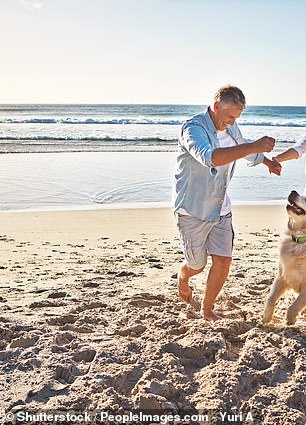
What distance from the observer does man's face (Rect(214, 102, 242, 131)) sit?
4191 mm

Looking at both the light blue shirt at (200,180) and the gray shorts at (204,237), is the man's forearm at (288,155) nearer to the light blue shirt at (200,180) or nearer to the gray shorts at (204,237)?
the light blue shirt at (200,180)

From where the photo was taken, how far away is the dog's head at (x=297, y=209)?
4.55 m

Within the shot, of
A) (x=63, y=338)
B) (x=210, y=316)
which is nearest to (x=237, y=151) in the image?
(x=210, y=316)

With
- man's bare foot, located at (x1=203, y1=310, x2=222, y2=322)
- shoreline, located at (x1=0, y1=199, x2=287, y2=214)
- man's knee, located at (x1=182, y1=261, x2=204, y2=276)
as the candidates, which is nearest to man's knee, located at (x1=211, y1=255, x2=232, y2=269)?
man's knee, located at (x1=182, y1=261, x2=204, y2=276)

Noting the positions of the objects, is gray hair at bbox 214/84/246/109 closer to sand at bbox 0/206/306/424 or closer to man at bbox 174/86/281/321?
man at bbox 174/86/281/321

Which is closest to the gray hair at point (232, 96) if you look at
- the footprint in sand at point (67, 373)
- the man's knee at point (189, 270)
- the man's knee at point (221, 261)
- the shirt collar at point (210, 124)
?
the shirt collar at point (210, 124)

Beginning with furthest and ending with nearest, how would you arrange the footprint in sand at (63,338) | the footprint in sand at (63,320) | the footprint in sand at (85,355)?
the footprint in sand at (63,320) → the footprint in sand at (63,338) → the footprint in sand at (85,355)

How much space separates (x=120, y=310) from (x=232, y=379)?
160 centimetres

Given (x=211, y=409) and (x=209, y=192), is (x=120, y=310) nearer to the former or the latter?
(x=209, y=192)

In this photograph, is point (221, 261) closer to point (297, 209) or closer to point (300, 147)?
point (297, 209)

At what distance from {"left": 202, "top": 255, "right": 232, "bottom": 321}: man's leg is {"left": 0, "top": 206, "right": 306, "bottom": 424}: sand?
15 centimetres

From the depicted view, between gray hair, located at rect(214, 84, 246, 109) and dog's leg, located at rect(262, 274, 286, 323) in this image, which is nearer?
gray hair, located at rect(214, 84, 246, 109)

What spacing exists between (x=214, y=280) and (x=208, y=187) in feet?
2.62

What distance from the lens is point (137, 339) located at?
4.09 metres
